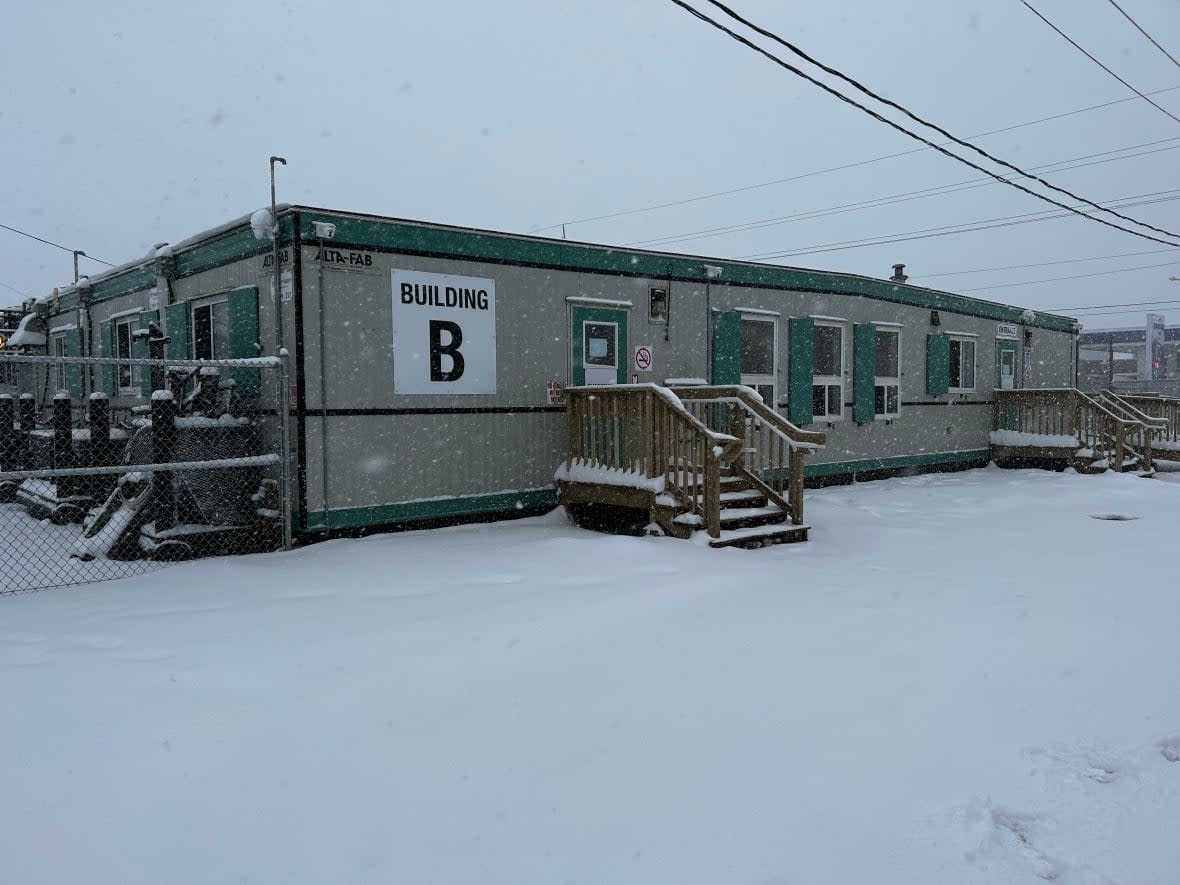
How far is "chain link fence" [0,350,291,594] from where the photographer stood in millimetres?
7223

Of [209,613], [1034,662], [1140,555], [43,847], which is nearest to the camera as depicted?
[43,847]

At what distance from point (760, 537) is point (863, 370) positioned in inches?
256

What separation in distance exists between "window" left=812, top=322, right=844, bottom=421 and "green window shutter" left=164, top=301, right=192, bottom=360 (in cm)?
893

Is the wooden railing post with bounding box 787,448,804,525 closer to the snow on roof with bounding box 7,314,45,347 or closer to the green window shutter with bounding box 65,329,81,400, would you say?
the green window shutter with bounding box 65,329,81,400

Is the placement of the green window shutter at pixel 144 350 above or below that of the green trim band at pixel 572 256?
below

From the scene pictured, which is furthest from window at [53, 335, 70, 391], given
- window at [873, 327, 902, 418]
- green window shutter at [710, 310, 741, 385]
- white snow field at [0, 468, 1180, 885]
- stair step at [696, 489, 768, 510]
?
window at [873, 327, 902, 418]

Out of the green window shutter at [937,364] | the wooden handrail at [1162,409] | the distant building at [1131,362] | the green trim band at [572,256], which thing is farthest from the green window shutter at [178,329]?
the distant building at [1131,362]

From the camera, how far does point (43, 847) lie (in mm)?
2611

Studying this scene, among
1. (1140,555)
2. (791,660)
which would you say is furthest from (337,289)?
(1140,555)

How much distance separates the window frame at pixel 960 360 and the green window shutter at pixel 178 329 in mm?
12962

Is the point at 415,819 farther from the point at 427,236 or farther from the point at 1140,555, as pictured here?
the point at 1140,555

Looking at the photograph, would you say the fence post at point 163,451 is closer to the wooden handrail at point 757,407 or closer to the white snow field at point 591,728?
the white snow field at point 591,728

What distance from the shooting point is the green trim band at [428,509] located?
7938 millimetres

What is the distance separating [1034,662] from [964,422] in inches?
511
